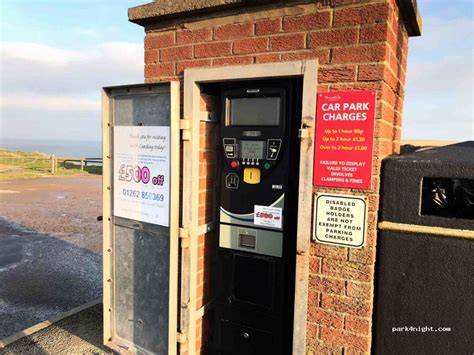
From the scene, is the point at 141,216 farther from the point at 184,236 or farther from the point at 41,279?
the point at 41,279

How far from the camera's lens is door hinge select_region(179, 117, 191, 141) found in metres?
2.91

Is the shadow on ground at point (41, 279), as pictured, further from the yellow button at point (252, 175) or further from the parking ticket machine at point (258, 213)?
the yellow button at point (252, 175)

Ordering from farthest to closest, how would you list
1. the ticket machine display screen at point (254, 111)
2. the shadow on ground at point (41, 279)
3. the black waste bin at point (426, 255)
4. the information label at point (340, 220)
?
the shadow on ground at point (41, 279), the ticket machine display screen at point (254, 111), the information label at point (340, 220), the black waste bin at point (426, 255)

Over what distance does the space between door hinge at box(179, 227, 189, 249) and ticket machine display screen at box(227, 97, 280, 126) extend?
857mm

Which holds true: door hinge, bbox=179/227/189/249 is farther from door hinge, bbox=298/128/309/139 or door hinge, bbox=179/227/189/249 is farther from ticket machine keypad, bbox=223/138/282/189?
door hinge, bbox=298/128/309/139

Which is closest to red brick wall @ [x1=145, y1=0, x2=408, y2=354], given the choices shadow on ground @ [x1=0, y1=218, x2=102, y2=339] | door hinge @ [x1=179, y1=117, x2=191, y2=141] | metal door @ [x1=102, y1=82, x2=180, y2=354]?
door hinge @ [x1=179, y1=117, x2=191, y2=141]

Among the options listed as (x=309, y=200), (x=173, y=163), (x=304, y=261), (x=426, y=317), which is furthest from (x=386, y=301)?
(x=173, y=163)

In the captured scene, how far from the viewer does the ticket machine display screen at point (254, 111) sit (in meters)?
2.72

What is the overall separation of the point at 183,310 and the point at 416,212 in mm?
1812

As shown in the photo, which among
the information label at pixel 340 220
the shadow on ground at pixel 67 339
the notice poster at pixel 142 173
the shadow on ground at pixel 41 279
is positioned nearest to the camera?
the information label at pixel 340 220

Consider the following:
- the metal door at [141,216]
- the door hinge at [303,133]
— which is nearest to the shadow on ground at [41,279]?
the metal door at [141,216]

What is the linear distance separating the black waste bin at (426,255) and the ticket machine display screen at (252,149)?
2.66 feet

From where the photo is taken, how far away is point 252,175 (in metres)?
2.84

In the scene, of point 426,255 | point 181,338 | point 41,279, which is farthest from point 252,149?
point 41,279
